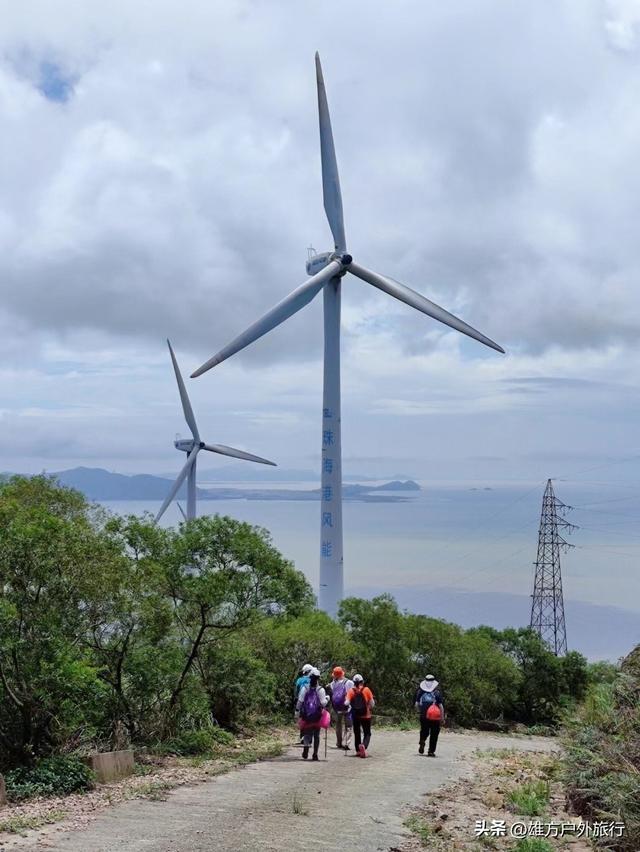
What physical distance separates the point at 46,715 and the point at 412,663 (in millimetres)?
23400

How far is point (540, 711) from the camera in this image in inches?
1884

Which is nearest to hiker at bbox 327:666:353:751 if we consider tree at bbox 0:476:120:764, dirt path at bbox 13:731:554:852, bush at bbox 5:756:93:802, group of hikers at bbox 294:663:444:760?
group of hikers at bbox 294:663:444:760

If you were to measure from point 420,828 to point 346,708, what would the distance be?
26.3 ft

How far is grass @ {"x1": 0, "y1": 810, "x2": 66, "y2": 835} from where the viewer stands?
39.7 feet

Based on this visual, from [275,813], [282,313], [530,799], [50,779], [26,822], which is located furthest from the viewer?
[282,313]

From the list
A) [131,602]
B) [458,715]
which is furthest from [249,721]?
[458,715]

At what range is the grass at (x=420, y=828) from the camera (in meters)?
11.8

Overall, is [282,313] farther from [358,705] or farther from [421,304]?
[358,705]

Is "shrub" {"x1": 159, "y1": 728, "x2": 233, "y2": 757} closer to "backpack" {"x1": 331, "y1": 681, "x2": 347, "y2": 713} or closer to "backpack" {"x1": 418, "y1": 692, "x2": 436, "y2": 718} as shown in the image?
"backpack" {"x1": 331, "y1": 681, "x2": 347, "y2": 713}

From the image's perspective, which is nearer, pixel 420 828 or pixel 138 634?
pixel 420 828

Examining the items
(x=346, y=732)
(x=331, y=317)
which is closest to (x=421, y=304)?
(x=331, y=317)

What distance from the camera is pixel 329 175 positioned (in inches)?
1801

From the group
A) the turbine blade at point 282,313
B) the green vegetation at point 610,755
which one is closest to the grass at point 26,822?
the green vegetation at point 610,755

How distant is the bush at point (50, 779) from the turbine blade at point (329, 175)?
3456cm
